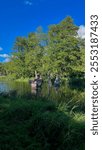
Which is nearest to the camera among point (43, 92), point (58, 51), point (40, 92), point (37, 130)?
point (37, 130)

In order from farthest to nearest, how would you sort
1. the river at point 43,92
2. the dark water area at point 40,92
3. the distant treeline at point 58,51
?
the distant treeline at point 58,51 → the river at point 43,92 → the dark water area at point 40,92

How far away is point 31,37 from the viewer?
2176 inches

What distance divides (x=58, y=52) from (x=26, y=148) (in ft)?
120

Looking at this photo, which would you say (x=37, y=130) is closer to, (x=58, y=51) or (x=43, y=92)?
(x=43, y=92)

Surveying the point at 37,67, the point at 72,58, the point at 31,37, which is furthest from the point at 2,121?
the point at 31,37

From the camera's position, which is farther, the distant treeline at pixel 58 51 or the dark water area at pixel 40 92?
the distant treeline at pixel 58 51

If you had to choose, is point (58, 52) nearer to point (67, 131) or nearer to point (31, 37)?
point (31, 37)

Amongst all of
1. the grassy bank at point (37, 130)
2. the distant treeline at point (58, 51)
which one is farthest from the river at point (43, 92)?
the distant treeline at point (58, 51)

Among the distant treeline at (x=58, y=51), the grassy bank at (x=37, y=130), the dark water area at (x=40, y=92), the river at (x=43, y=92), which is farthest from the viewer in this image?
the distant treeline at (x=58, y=51)

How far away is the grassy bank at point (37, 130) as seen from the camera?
5.95 m

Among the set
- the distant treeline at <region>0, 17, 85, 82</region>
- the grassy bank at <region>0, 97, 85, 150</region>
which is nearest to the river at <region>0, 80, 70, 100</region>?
the grassy bank at <region>0, 97, 85, 150</region>

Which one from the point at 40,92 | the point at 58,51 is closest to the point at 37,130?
the point at 40,92

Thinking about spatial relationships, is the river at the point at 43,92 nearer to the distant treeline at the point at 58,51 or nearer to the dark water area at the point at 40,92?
the dark water area at the point at 40,92

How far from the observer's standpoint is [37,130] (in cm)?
661
